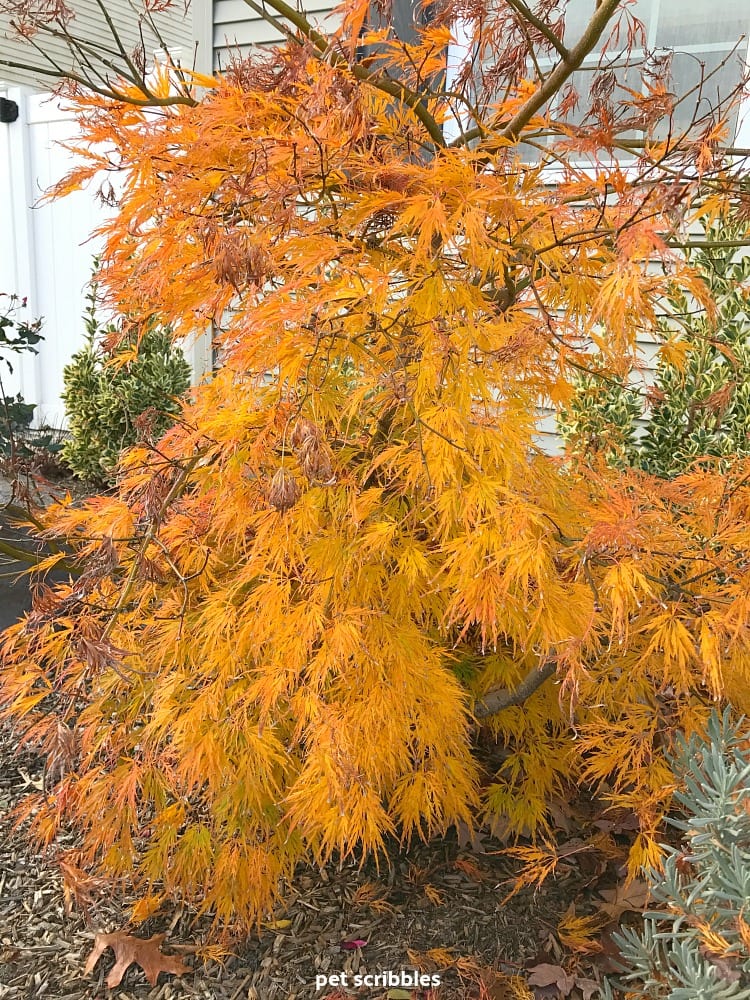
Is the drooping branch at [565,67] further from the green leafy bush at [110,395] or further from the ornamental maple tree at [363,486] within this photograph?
the green leafy bush at [110,395]

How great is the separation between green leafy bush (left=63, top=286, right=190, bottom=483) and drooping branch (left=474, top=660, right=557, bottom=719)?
8.66ft

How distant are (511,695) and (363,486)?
71 centimetres

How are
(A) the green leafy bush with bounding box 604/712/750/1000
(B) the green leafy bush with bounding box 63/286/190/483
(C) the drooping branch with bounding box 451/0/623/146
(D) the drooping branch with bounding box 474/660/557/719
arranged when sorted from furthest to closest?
(B) the green leafy bush with bounding box 63/286/190/483
(D) the drooping branch with bounding box 474/660/557/719
(C) the drooping branch with bounding box 451/0/623/146
(A) the green leafy bush with bounding box 604/712/750/1000

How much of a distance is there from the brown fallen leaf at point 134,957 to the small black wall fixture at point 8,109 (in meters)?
5.18

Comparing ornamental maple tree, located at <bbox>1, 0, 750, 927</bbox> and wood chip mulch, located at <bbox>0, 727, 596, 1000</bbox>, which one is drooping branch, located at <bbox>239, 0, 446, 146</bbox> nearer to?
ornamental maple tree, located at <bbox>1, 0, 750, 927</bbox>

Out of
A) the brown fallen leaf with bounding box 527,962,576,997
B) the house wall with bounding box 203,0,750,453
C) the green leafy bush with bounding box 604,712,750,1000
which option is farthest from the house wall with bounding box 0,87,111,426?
the green leafy bush with bounding box 604,712,750,1000

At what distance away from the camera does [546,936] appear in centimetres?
176

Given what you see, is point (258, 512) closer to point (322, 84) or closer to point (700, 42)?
point (322, 84)

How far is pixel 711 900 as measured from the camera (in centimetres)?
121

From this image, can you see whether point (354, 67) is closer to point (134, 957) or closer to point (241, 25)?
point (134, 957)

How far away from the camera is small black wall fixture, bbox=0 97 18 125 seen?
503 cm

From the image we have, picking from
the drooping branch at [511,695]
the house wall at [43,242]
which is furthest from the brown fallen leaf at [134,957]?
the house wall at [43,242]

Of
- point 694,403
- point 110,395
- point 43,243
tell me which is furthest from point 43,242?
point 694,403

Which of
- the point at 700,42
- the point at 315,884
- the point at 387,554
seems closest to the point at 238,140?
the point at 387,554
